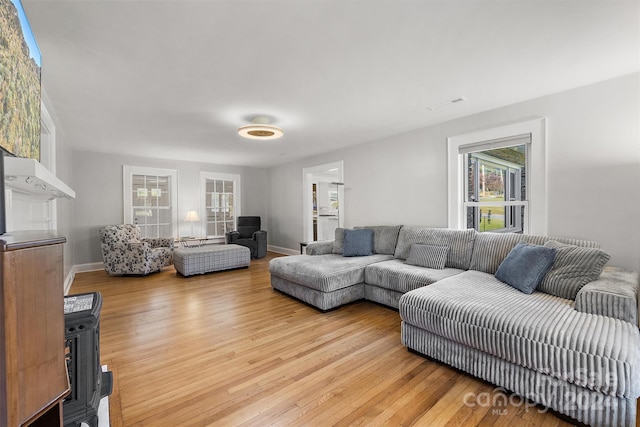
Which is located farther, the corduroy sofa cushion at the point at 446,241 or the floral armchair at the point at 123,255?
the floral armchair at the point at 123,255

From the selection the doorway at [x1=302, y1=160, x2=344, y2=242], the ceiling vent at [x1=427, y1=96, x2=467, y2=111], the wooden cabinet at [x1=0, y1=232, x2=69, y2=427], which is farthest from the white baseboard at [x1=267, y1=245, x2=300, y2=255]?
the wooden cabinet at [x1=0, y1=232, x2=69, y2=427]

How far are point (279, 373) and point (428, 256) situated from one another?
86.5 inches

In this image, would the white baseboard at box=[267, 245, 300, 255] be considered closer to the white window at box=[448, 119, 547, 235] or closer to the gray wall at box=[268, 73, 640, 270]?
the gray wall at box=[268, 73, 640, 270]

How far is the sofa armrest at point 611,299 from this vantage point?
1723mm

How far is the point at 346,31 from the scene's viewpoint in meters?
1.87

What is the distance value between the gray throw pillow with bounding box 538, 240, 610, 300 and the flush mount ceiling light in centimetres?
322

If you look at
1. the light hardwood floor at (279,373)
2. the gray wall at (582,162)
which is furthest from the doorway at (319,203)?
the light hardwood floor at (279,373)

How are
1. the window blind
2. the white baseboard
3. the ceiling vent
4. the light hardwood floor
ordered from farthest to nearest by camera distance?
the white baseboard, the window blind, the ceiling vent, the light hardwood floor

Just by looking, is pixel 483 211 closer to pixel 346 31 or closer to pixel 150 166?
pixel 346 31

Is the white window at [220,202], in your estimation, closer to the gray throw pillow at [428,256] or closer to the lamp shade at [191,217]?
the lamp shade at [191,217]

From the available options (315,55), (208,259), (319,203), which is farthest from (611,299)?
(319,203)

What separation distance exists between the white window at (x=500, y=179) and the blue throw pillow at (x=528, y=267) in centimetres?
81

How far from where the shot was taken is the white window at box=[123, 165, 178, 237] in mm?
5930

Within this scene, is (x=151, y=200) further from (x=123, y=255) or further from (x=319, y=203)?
(x=319, y=203)
